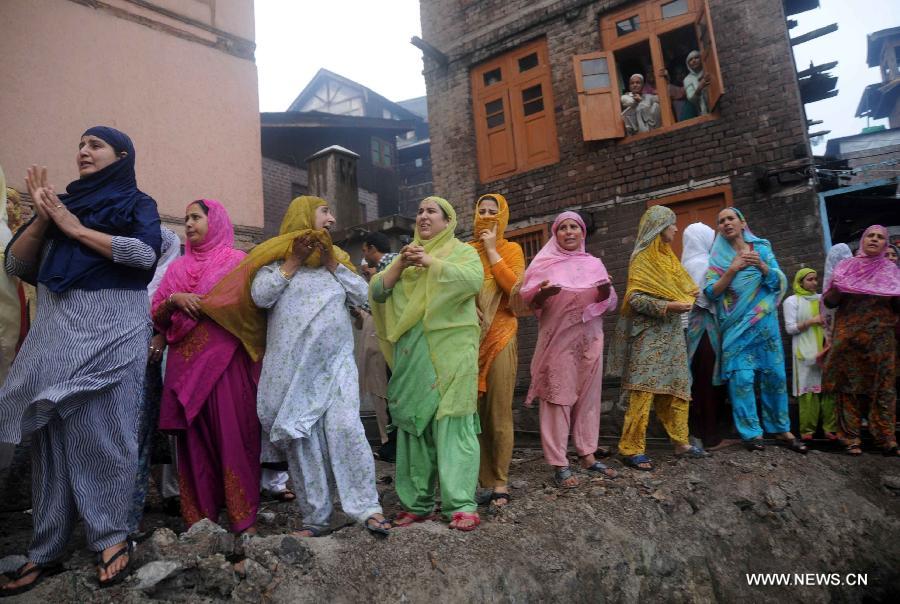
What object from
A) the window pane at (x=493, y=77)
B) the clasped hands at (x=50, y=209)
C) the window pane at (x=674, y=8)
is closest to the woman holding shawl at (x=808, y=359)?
the window pane at (x=674, y=8)

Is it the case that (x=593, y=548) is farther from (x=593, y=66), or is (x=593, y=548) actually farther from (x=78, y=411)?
(x=593, y=66)

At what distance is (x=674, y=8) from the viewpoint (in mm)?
8414

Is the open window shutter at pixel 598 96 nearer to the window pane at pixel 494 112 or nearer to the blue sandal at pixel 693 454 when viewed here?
the window pane at pixel 494 112

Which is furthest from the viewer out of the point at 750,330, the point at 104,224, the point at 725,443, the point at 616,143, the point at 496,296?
the point at 616,143

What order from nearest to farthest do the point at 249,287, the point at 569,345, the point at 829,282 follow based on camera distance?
the point at 249,287
the point at 569,345
the point at 829,282

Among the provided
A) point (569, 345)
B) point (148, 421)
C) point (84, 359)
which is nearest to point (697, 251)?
point (569, 345)

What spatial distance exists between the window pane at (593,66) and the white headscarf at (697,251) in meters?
4.83

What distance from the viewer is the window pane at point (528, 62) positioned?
31.8 feet

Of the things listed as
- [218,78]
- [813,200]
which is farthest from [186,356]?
[813,200]

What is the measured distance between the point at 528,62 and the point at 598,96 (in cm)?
163

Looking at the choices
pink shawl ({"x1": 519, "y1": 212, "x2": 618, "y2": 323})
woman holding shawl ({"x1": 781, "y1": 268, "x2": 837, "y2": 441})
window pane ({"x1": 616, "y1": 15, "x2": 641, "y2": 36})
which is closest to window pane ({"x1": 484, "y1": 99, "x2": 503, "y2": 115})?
window pane ({"x1": 616, "y1": 15, "x2": 641, "y2": 36})

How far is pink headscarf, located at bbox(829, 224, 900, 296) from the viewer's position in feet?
14.5

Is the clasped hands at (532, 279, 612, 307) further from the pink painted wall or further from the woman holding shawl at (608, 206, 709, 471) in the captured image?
the pink painted wall
